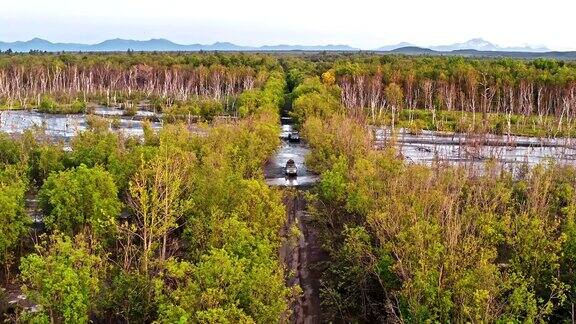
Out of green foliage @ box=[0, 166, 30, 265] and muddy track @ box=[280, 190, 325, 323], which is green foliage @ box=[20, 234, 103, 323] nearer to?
muddy track @ box=[280, 190, 325, 323]

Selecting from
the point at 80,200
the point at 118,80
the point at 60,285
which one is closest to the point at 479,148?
the point at 80,200

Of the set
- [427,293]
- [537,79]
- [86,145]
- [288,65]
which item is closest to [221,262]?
[427,293]

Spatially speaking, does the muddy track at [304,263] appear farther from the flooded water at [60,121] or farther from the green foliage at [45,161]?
the flooded water at [60,121]

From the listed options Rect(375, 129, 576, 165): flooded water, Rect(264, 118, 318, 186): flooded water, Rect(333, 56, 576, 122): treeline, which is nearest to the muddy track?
Rect(264, 118, 318, 186): flooded water

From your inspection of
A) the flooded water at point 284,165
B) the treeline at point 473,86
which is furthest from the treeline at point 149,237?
the treeline at point 473,86

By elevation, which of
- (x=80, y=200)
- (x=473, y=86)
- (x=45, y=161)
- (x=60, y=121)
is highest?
(x=473, y=86)

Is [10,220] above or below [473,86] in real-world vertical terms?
below

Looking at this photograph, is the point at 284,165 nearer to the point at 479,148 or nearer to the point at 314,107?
the point at 314,107
